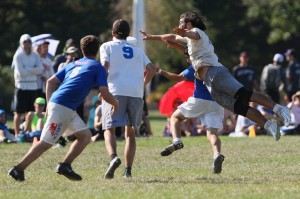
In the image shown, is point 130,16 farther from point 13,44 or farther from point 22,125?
point 22,125

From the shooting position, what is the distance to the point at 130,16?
194ft

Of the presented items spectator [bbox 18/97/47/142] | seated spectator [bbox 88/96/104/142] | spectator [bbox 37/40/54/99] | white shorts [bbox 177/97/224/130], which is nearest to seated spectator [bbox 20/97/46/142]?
spectator [bbox 18/97/47/142]

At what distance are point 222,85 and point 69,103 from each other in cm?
203

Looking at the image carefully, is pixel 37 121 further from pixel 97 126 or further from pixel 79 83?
pixel 79 83

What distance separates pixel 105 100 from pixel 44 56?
9339 mm

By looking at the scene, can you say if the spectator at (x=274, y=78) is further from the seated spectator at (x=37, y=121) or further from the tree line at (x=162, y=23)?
the tree line at (x=162, y=23)

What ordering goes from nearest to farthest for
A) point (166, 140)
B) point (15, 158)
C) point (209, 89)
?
point (209, 89) → point (15, 158) → point (166, 140)

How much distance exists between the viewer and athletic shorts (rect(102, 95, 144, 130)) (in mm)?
10992

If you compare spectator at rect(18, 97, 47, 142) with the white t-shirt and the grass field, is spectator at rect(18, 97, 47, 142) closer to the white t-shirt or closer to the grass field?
the white t-shirt

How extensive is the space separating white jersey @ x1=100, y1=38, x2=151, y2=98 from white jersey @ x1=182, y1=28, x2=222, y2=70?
29.1 inches

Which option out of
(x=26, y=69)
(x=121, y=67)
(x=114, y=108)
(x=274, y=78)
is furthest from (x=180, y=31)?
(x=274, y=78)

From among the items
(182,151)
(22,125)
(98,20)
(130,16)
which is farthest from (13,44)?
(182,151)

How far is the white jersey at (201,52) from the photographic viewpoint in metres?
11.4

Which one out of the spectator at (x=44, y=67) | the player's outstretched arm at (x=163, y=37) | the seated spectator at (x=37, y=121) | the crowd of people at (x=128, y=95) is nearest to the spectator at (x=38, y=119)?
the seated spectator at (x=37, y=121)
